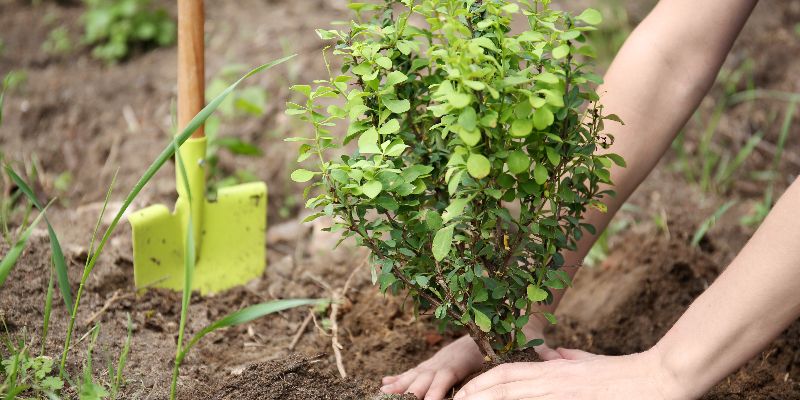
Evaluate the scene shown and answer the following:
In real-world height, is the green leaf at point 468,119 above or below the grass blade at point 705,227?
above

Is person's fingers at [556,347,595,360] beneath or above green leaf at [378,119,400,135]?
beneath

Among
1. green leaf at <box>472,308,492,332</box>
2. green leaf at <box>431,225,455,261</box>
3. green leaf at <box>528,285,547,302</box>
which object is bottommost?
green leaf at <box>472,308,492,332</box>

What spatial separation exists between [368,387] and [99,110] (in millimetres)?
1998

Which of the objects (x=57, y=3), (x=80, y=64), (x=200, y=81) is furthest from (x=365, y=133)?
(x=57, y=3)

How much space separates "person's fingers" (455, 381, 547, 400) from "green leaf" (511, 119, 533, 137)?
0.48 metres

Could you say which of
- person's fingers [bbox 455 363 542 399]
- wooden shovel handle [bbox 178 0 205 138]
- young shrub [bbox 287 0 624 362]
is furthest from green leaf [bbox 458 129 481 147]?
wooden shovel handle [bbox 178 0 205 138]

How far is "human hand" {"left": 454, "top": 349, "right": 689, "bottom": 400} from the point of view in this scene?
1546 millimetres

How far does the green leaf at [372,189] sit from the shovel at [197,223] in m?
0.72

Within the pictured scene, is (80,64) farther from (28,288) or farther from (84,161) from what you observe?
(28,288)

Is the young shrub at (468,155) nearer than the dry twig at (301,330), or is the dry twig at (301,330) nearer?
the young shrub at (468,155)

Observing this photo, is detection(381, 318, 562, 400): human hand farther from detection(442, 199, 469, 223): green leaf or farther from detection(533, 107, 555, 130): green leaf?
detection(533, 107, 555, 130): green leaf

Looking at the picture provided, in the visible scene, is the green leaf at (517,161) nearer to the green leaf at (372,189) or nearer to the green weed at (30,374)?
the green leaf at (372,189)

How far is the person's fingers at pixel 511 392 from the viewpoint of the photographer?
1.59 metres

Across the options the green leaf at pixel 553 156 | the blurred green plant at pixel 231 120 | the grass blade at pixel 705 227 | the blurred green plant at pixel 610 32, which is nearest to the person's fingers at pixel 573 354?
the green leaf at pixel 553 156
